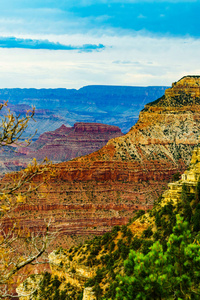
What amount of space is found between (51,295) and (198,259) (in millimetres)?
24184

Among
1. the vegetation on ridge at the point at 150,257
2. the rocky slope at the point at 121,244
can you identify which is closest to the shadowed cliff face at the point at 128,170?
the rocky slope at the point at 121,244

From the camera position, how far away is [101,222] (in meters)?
93.2

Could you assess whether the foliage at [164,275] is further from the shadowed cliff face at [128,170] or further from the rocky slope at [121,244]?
the shadowed cliff face at [128,170]

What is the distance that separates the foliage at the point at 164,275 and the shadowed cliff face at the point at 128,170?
6807 centimetres

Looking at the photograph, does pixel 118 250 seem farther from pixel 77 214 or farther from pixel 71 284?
pixel 77 214

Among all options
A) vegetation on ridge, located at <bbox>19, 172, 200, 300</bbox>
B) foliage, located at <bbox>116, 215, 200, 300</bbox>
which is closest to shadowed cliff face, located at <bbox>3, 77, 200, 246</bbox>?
vegetation on ridge, located at <bbox>19, 172, 200, 300</bbox>

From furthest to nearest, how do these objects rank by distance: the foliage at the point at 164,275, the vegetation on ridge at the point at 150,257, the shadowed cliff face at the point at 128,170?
the shadowed cliff face at the point at 128,170, the vegetation on ridge at the point at 150,257, the foliage at the point at 164,275

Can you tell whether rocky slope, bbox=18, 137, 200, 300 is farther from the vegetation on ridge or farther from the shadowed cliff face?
the shadowed cliff face

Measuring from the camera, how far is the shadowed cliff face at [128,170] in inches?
3679

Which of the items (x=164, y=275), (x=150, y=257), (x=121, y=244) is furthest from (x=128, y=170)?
(x=164, y=275)

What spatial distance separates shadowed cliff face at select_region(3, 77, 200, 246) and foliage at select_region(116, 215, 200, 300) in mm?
68067

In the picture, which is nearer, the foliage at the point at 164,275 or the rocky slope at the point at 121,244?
the foliage at the point at 164,275

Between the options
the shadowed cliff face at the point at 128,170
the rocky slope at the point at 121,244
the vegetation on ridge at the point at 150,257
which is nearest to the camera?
the vegetation on ridge at the point at 150,257

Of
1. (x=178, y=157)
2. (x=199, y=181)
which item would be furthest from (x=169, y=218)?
(x=178, y=157)
